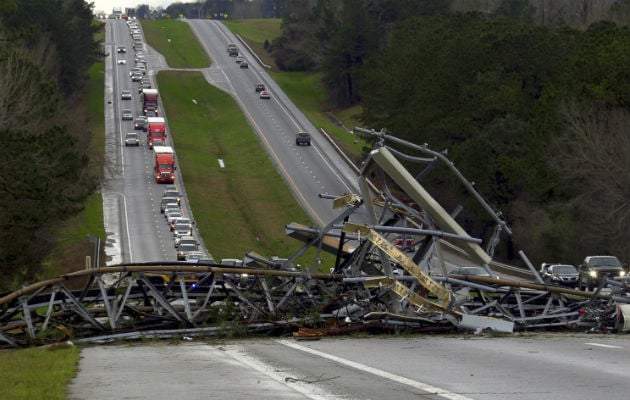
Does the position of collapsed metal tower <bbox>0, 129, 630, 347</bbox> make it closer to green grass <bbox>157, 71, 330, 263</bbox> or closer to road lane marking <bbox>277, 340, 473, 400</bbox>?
road lane marking <bbox>277, 340, 473, 400</bbox>

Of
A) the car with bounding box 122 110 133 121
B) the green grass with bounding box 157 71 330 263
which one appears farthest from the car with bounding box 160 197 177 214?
the car with bounding box 122 110 133 121

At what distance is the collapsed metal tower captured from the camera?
25.1 metres

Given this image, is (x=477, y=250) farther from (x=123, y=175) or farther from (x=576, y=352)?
(x=123, y=175)

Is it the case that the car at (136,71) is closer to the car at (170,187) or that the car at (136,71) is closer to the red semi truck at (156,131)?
the red semi truck at (156,131)

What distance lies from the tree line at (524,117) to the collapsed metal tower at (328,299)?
46318 mm

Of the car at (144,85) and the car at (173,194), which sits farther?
the car at (144,85)

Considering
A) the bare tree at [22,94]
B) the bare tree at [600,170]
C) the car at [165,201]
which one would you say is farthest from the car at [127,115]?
the bare tree at [600,170]

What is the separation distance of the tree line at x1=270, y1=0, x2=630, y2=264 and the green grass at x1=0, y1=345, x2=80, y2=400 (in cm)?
5556

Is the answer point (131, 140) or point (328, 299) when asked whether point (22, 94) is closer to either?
point (328, 299)

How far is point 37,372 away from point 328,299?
1017 centimetres

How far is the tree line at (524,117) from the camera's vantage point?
7694cm

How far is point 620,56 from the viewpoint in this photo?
7931 cm

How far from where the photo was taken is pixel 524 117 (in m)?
95.9

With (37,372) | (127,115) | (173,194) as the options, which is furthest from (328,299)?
(127,115)
